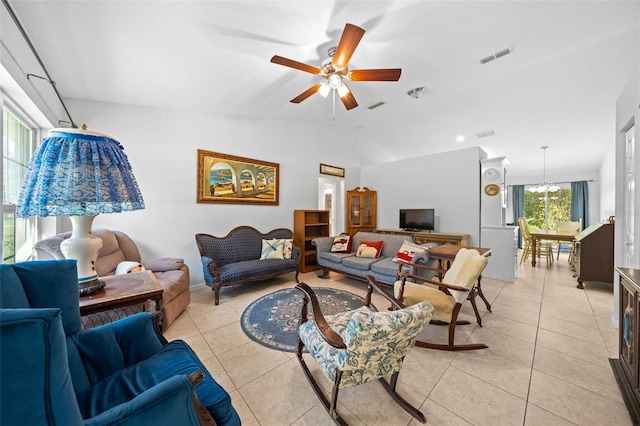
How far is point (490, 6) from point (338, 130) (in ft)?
11.7

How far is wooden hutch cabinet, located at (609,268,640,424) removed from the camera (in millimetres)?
1367

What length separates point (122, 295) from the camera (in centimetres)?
133

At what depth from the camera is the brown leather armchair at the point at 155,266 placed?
2.28 m

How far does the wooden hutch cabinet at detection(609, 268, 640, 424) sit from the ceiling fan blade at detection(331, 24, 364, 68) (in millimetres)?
2485

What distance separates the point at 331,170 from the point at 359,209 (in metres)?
1.18

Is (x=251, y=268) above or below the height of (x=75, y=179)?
below

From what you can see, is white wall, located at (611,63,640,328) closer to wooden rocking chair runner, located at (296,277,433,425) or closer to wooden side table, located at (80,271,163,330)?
wooden rocking chair runner, located at (296,277,433,425)

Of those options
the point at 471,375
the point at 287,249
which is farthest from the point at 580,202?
the point at 287,249

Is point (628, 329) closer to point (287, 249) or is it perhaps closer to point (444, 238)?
point (444, 238)

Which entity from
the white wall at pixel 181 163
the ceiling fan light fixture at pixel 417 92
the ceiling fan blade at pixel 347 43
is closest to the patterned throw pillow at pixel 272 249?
the white wall at pixel 181 163

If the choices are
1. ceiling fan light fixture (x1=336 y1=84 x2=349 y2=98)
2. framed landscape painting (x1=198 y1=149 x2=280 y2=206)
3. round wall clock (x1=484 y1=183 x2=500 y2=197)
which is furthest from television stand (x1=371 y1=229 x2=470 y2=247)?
framed landscape painting (x1=198 y1=149 x2=280 y2=206)

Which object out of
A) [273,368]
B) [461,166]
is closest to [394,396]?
[273,368]

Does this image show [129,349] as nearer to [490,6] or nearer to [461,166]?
[490,6]

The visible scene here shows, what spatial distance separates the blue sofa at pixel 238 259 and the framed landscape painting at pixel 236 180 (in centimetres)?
57
